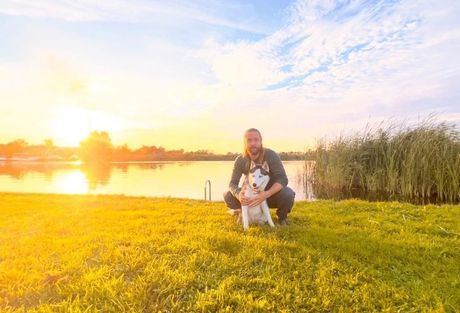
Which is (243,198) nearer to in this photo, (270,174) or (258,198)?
(258,198)

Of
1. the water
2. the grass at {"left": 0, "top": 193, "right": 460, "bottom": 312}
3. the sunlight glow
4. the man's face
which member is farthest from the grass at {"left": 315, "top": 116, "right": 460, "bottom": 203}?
the sunlight glow

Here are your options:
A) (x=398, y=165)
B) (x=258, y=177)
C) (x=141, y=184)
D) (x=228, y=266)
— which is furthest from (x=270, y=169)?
(x=141, y=184)

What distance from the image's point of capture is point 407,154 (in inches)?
526

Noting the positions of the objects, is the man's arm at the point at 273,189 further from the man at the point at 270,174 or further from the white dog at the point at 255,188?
the white dog at the point at 255,188

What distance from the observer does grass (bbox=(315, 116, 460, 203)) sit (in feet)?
41.2

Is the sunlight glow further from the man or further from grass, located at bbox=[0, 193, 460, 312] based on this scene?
the man

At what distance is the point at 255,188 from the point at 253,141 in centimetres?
81

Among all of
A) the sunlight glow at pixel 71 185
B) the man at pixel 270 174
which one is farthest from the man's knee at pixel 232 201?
the sunlight glow at pixel 71 185

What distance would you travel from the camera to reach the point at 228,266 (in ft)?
14.1

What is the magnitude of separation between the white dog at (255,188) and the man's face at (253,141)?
31 centimetres

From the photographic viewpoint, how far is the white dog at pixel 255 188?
588 centimetres

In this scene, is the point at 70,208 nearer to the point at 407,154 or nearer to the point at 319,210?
the point at 319,210

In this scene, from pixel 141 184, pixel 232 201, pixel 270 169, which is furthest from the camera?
pixel 141 184

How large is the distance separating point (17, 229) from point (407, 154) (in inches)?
512
